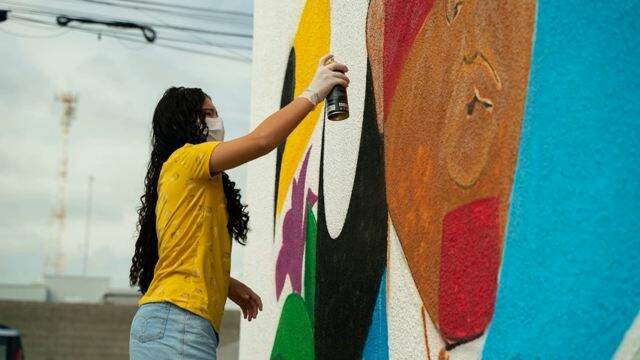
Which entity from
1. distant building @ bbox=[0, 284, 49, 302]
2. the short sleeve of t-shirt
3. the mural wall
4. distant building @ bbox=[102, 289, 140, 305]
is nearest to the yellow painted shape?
the mural wall

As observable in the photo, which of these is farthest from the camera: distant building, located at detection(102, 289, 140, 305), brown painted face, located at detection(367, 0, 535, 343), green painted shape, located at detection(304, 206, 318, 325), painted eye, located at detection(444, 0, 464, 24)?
distant building, located at detection(102, 289, 140, 305)

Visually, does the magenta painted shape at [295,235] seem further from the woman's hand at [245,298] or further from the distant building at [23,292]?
the distant building at [23,292]

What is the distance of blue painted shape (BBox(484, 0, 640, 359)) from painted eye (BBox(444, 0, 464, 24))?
17.4 inches

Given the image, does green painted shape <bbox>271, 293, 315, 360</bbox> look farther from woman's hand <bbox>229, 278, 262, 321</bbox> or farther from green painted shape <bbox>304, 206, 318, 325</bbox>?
woman's hand <bbox>229, 278, 262, 321</bbox>

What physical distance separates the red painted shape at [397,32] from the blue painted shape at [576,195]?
76 centimetres

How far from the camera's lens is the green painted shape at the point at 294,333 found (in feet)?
12.5

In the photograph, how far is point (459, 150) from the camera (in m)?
2.29

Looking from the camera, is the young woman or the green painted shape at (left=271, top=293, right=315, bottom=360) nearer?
the young woman

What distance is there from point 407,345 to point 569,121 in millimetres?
1073

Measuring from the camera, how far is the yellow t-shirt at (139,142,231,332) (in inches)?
104

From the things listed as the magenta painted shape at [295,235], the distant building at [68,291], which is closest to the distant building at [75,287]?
the distant building at [68,291]

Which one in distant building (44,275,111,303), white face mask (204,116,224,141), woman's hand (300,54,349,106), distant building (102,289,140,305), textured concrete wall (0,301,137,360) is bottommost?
distant building (44,275,111,303)

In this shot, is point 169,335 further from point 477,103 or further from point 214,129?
point 477,103

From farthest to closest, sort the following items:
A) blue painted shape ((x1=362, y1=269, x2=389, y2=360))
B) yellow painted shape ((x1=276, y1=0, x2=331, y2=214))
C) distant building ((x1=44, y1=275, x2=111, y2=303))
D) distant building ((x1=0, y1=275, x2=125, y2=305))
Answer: distant building ((x1=44, y1=275, x2=111, y2=303)) < distant building ((x1=0, y1=275, x2=125, y2=305)) < yellow painted shape ((x1=276, y1=0, x2=331, y2=214)) < blue painted shape ((x1=362, y1=269, x2=389, y2=360))
